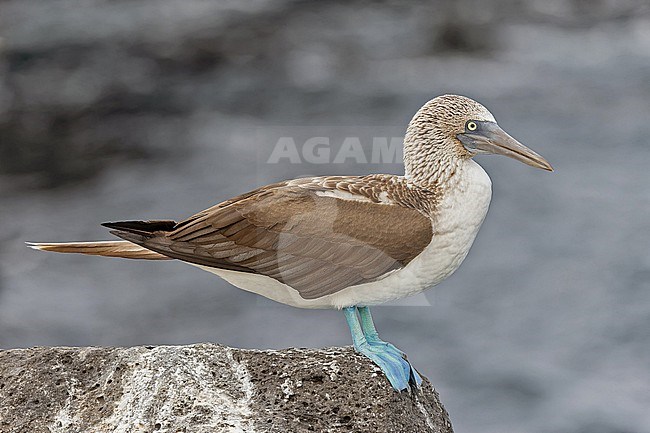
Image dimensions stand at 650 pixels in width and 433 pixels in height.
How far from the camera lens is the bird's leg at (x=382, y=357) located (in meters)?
3.74

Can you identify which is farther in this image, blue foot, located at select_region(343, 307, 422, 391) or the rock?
blue foot, located at select_region(343, 307, 422, 391)

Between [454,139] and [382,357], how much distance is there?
0.88 metres

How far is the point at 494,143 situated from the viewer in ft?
12.0

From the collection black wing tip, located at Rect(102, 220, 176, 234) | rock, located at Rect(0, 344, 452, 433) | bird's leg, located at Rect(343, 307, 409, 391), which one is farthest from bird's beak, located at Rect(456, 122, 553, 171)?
black wing tip, located at Rect(102, 220, 176, 234)

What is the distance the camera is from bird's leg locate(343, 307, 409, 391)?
374cm

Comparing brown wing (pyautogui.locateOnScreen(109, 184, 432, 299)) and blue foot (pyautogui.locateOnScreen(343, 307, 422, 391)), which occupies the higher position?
brown wing (pyautogui.locateOnScreen(109, 184, 432, 299))

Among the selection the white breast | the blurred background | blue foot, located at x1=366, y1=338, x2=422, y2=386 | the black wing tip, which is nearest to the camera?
the white breast

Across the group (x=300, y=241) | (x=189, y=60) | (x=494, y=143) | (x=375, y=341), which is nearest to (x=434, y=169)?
(x=494, y=143)

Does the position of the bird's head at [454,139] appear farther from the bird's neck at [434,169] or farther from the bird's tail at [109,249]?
the bird's tail at [109,249]

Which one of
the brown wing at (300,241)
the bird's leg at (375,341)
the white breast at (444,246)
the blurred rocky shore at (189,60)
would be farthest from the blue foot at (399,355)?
the blurred rocky shore at (189,60)

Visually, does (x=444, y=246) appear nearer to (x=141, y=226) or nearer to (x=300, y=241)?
(x=300, y=241)

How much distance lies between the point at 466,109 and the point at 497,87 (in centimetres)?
634

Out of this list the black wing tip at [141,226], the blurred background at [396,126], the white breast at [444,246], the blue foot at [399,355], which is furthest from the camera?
the blurred background at [396,126]

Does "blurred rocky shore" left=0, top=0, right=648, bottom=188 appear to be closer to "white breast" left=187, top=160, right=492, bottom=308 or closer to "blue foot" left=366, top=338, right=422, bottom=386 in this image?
"blue foot" left=366, top=338, right=422, bottom=386
